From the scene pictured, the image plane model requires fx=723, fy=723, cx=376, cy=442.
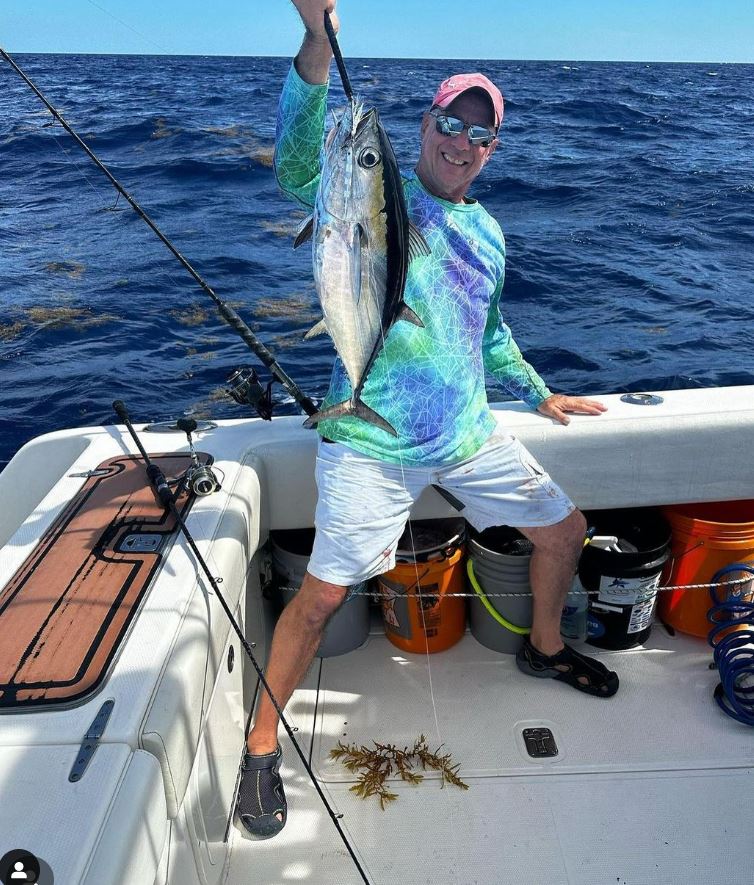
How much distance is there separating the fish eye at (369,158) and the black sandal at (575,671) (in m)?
2.00

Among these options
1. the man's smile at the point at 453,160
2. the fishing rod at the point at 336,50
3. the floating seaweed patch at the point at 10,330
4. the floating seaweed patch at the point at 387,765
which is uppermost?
the fishing rod at the point at 336,50

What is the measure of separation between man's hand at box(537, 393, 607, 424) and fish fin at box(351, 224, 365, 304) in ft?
4.55

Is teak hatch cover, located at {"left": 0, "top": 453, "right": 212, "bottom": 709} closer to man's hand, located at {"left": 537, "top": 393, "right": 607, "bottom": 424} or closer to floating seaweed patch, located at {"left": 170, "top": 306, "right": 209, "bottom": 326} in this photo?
man's hand, located at {"left": 537, "top": 393, "right": 607, "bottom": 424}

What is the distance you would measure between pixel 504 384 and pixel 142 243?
8567mm

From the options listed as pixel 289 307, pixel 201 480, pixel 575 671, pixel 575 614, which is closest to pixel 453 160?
pixel 201 480

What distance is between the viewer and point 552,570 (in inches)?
105

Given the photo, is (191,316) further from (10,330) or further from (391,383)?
(391,383)

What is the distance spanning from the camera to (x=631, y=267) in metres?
9.23

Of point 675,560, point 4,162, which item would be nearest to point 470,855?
point 675,560

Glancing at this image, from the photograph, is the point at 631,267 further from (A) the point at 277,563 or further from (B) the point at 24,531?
(B) the point at 24,531

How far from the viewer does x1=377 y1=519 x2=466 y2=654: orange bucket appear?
114 inches

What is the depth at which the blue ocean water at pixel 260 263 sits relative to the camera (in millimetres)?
6547

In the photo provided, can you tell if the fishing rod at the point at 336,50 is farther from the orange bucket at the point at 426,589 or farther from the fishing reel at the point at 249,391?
the orange bucket at the point at 426,589

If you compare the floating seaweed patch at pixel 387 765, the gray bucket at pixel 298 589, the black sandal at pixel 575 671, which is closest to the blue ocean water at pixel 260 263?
the gray bucket at pixel 298 589
